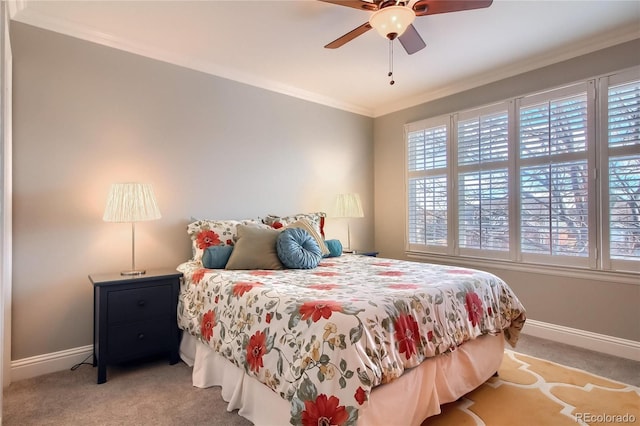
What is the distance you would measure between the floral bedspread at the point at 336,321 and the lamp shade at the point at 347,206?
1.46m

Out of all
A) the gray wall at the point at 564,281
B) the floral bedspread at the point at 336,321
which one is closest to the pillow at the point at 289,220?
the floral bedspread at the point at 336,321

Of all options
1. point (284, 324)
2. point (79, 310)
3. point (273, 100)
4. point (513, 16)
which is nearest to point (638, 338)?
point (513, 16)

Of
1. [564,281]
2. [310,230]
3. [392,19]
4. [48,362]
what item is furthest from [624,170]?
[48,362]

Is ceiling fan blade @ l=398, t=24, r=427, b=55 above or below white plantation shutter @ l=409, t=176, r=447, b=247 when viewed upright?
above

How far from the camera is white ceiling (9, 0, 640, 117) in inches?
93.7

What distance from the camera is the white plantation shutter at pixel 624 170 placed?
264cm

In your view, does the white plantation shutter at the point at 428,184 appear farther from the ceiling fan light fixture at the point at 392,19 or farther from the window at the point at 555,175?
the ceiling fan light fixture at the point at 392,19

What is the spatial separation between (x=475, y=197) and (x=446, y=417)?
2.39 metres

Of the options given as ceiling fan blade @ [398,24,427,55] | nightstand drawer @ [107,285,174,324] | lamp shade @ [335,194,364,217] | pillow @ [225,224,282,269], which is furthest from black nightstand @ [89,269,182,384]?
ceiling fan blade @ [398,24,427,55]

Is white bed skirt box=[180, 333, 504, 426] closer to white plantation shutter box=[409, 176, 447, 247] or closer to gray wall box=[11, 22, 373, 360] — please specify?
gray wall box=[11, 22, 373, 360]

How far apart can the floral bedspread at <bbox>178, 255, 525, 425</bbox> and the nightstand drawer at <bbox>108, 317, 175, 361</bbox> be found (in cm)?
17

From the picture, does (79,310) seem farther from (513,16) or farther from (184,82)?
(513,16)

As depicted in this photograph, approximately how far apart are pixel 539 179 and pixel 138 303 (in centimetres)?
353

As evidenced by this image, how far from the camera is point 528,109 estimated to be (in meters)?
3.23
